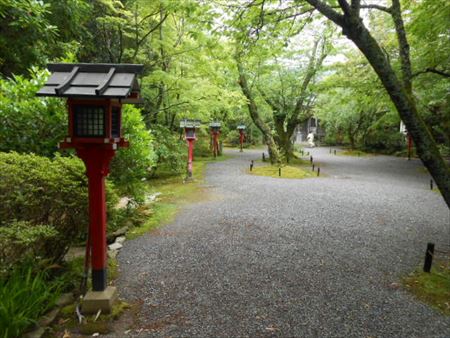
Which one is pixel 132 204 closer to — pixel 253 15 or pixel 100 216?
pixel 100 216

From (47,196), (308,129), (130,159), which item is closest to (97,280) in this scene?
(47,196)

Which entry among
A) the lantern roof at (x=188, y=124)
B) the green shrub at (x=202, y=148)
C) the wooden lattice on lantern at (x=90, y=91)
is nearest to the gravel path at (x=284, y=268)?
the wooden lattice on lantern at (x=90, y=91)

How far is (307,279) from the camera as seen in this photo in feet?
13.5

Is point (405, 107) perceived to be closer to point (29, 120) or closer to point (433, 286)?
point (433, 286)

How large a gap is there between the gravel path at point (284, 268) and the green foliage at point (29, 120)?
231 centimetres

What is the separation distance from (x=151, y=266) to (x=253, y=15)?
4.36 metres

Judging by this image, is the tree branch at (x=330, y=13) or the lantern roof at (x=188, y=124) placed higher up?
the tree branch at (x=330, y=13)

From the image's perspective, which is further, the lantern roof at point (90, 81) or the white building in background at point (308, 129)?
the white building in background at point (308, 129)

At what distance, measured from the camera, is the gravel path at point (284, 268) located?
10.4 feet

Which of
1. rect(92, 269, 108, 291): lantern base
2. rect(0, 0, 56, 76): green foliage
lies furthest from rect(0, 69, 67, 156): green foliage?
rect(92, 269, 108, 291): lantern base

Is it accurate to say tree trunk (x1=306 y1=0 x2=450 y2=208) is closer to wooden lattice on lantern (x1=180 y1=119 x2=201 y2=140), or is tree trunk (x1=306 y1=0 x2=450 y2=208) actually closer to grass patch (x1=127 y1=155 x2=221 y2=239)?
grass patch (x1=127 y1=155 x2=221 y2=239)

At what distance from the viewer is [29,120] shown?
198 inches

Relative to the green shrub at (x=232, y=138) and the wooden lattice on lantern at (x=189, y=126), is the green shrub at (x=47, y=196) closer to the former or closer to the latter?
the wooden lattice on lantern at (x=189, y=126)

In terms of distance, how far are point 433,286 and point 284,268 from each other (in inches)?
77.0
